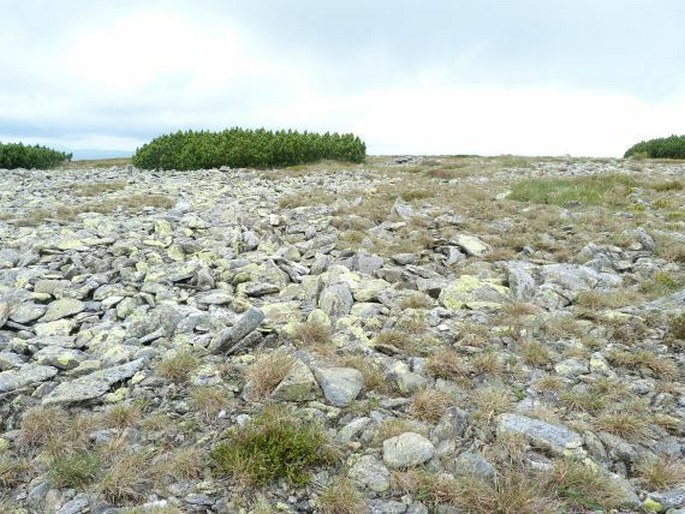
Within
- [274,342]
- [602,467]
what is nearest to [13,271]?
[274,342]

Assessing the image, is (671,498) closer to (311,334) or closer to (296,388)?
(296,388)

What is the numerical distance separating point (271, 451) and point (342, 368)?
5.17 ft

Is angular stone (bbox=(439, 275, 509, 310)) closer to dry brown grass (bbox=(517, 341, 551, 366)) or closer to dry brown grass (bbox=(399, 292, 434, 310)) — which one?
dry brown grass (bbox=(399, 292, 434, 310))

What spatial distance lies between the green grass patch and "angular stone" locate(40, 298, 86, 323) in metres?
12.6

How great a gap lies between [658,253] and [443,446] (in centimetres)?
826

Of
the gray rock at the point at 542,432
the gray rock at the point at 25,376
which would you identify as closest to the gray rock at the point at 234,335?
the gray rock at the point at 25,376

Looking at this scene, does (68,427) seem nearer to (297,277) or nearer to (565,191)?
(297,277)

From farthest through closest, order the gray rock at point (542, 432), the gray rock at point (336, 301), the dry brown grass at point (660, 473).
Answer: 1. the gray rock at point (336, 301)
2. the gray rock at point (542, 432)
3. the dry brown grass at point (660, 473)

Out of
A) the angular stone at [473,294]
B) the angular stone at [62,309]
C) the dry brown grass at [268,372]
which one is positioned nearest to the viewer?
the dry brown grass at [268,372]

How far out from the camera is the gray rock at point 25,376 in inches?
220

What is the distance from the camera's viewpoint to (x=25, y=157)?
33.0m

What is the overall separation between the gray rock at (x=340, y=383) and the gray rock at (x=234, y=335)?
4.01 ft

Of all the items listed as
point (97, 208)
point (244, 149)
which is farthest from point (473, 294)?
point (244, 149)

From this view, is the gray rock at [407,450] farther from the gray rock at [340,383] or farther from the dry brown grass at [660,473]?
the dry brown grass at [660,473]
